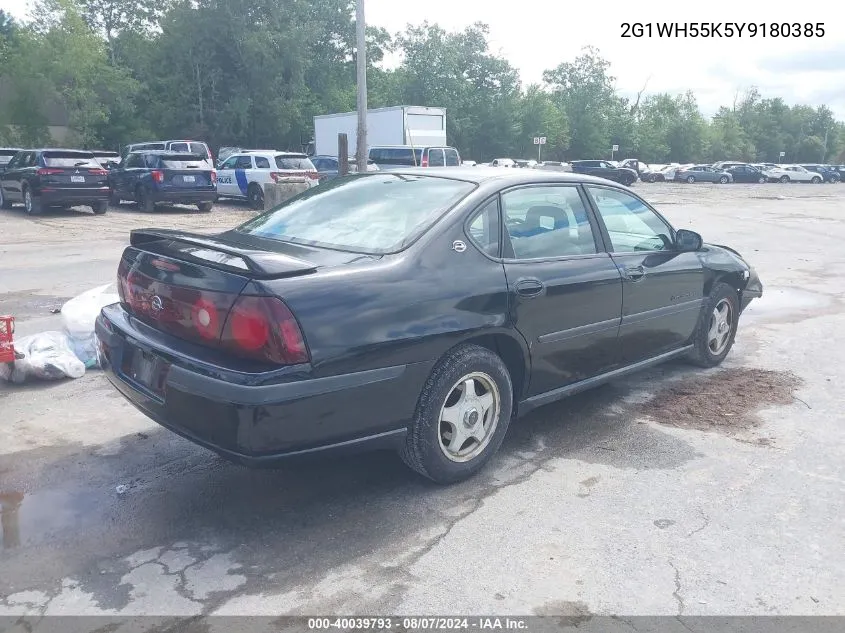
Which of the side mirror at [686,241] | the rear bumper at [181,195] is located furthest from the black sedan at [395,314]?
the rear bumper at [181,195]

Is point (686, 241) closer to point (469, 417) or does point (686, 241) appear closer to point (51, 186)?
point (469, 417)

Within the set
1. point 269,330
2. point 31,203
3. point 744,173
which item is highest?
point 744,173

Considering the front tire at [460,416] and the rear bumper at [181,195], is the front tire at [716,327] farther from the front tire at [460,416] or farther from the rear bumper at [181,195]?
the rear bumper at [181,195]

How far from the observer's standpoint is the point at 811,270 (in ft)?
37.8

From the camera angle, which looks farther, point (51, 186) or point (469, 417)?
point (51, 186)

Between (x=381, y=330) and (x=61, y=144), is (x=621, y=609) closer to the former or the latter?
(x=381, y=330)

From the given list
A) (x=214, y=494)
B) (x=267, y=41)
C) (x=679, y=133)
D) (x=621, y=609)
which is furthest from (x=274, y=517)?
(x=679, y=133)

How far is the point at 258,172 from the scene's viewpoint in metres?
21.5

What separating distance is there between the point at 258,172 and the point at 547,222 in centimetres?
1830

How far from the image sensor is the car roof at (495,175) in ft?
13.9

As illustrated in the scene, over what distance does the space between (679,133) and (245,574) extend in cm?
8742

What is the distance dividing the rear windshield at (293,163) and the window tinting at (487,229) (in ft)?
58.7

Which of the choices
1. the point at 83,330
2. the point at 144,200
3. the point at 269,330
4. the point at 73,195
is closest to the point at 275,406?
the point at 269,330

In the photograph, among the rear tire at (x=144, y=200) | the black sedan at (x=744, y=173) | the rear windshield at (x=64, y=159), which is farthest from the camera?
the black sedan at (x=744, y=173)
